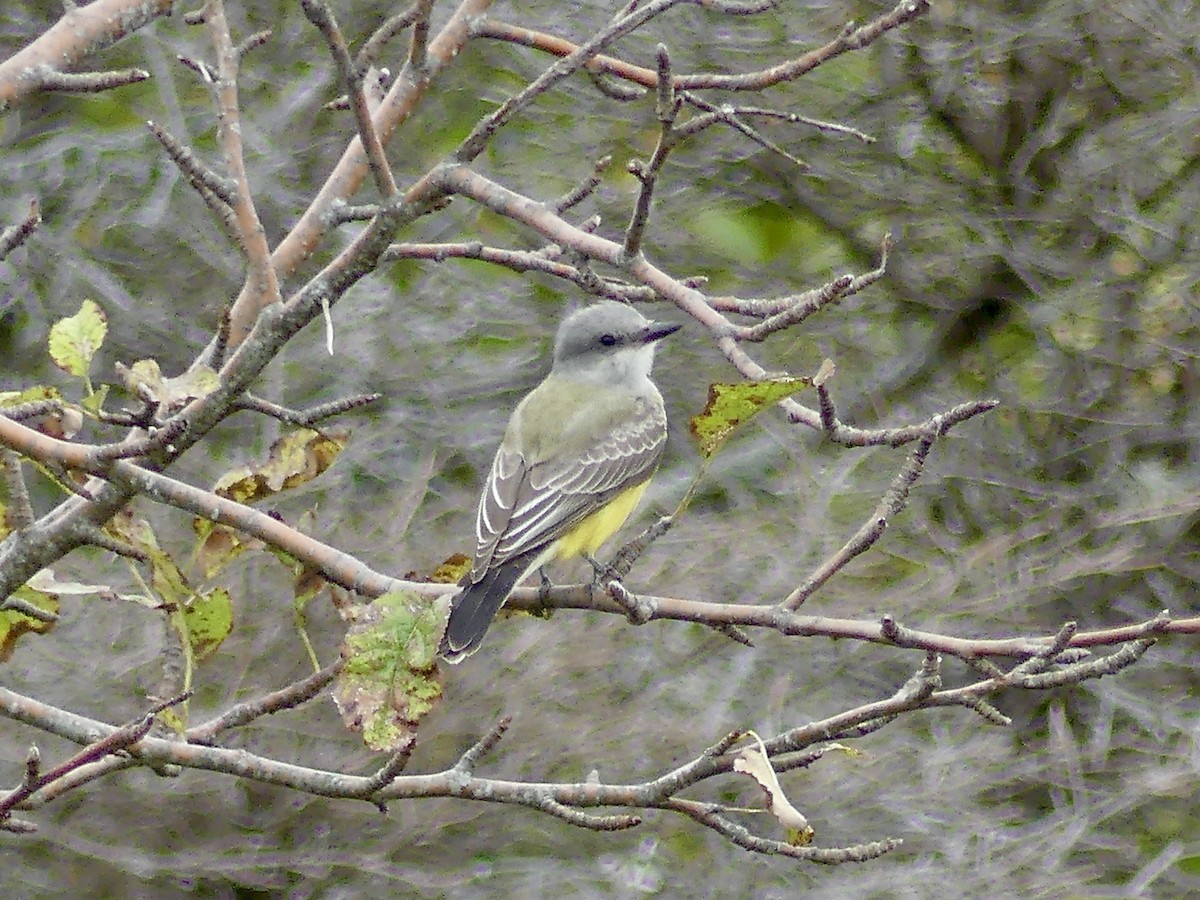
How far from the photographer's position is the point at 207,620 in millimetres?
2236

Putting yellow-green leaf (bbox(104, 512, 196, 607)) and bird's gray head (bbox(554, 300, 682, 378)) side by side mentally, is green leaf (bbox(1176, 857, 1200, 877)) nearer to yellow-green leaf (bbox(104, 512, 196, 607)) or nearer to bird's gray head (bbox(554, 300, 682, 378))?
bird's gray head (bbox(554, 300, 682, 378))

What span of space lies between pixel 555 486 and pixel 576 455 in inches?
5.8

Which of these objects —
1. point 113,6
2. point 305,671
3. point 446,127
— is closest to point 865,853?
point 113,6

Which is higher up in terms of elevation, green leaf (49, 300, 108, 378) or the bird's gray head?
green leaf (49, 300, 108, 378)

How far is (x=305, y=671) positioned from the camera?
5090mm

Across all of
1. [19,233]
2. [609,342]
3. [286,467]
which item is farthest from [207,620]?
[609,342]

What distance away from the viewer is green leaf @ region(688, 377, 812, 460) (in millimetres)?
1893

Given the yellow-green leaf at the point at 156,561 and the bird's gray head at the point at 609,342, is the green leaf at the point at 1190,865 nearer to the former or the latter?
the bird's gray head at the point at 609,342

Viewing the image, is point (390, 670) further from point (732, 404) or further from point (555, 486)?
point (555, 486)

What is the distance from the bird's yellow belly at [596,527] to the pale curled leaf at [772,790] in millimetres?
1946

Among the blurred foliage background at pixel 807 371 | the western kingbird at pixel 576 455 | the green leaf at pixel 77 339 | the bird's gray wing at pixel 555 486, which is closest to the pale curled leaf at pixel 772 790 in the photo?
the green leaf at pixel 77 339

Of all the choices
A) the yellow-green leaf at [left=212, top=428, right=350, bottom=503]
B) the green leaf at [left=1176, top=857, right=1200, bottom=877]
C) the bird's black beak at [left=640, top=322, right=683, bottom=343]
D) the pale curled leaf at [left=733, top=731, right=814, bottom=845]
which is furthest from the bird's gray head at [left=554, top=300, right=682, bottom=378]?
the green leaf at [left=1176, top=857, right=1200, bottom=877]

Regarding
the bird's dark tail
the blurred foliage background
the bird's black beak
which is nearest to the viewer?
the bird's dark tail

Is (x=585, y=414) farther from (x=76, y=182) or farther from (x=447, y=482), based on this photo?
(x=76, y=182)
